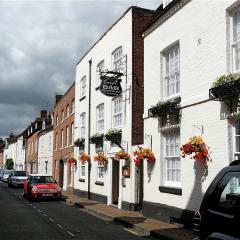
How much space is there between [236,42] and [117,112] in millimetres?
10736

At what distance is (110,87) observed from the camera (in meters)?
20.9

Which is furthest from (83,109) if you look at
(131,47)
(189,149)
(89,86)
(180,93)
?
(189,149)

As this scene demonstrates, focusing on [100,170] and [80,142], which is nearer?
[100,170]

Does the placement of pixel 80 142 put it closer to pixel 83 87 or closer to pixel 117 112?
pixel 83 87

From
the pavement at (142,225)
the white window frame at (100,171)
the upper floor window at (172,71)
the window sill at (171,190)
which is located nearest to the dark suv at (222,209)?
the pavement at (142,225)

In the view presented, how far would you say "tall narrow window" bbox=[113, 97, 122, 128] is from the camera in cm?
2189

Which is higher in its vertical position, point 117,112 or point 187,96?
point 117,112

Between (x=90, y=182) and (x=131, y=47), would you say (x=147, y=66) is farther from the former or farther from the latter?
(x=90, y=182)

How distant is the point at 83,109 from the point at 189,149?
16875mm

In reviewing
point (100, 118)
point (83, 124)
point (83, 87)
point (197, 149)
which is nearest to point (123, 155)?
point (100, 118)

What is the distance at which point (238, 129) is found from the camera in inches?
468

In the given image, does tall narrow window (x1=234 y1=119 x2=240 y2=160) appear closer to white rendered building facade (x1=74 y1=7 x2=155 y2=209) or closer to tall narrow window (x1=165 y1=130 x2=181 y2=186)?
tall narrow window (x1=165 y1=130 x2=181 y2=186)

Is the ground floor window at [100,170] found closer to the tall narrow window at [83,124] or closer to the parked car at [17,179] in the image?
the tall narrow window at [83,124]

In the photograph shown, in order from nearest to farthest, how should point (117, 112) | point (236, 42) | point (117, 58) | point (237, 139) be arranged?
point (237, 139) → point (236, 42) → point (117, 112) → point (117, 58)
